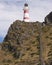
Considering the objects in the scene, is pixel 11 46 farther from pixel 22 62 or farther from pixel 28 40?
pixel 22 62

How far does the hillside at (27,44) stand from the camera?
413 feet

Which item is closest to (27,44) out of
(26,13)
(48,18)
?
(48,18)

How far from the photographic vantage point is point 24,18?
172m

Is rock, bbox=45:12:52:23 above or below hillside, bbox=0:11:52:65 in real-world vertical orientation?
above

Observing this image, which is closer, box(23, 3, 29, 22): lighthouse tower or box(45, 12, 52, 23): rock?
box(23, 3, 29, 22): lighthouse tower

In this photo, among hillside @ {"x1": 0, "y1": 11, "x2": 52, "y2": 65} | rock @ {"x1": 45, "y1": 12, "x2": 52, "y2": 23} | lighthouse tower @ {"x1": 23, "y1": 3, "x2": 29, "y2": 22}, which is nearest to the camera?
hillside @ {"x1": 0, "y1": 11, "x2": 52, "y2": 65}

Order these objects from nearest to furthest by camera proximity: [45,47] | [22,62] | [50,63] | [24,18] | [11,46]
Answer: [50,63]
[22,62]
[45,47]
[11,46]
[24,18]

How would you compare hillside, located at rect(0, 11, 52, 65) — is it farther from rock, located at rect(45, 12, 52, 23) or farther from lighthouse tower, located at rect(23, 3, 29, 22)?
lighthouse tower, located at rect(23, 3, 29, 22)

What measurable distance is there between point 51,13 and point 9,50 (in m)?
35.9

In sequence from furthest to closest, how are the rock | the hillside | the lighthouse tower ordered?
the rock < the lighthouse tower < the hillside

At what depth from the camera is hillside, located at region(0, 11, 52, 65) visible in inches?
4958

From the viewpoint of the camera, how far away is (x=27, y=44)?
145125 millimetres

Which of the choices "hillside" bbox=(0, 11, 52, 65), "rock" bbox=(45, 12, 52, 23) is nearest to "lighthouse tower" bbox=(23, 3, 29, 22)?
"hillside" bbox=(0, 11, 52, 65)

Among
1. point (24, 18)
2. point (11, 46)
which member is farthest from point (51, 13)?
point (11, 46)
